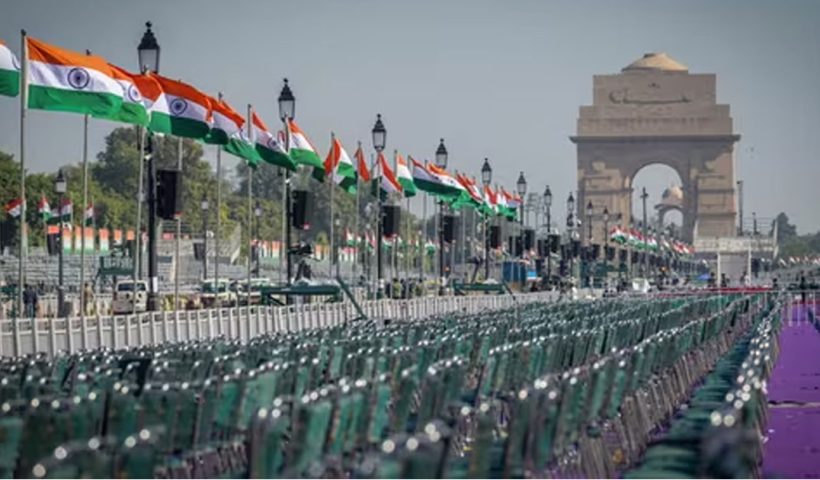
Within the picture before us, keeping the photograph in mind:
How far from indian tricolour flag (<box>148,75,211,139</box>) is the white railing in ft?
9.90

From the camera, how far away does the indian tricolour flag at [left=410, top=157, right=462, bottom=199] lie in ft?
210

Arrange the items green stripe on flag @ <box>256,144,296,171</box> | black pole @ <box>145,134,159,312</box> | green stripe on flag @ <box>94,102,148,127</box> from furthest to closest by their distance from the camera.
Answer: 1. green stripe on flag @ <box>256,144,296,171</box>
2. green stripe on flag @ <box>94,102,148,127</box>
3. black pole @ <box>145,134,159,312</box>

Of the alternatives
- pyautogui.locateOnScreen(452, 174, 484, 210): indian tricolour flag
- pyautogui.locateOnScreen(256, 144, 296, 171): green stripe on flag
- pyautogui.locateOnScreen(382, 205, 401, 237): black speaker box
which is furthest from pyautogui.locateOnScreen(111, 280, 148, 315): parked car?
pyautogui.locateOnScreen(452, 174, 484, 210): indian tricolour flag

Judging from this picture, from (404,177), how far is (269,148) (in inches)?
692

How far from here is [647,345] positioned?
1964 centimetres

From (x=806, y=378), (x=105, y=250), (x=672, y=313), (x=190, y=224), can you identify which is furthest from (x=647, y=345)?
(x=190, y=224)

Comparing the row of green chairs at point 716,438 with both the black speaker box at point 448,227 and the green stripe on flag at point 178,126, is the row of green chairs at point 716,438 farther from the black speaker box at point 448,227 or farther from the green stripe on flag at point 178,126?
the black speaker box at point 448,227

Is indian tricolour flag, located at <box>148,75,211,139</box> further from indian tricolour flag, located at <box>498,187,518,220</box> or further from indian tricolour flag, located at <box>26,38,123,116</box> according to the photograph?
indian tricolour flag, located at <box>498,187,518,220</box>

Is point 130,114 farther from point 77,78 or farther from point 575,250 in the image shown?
point 575,250

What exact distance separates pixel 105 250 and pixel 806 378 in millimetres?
74520

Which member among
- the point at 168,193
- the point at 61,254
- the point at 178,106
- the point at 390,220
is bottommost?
the point at 61,254

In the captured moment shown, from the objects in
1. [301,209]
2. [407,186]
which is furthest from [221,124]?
[407,186]

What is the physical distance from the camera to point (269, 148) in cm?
4509

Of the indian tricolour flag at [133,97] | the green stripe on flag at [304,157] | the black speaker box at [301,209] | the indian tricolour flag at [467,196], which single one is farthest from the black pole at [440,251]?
the indian tricolour flag at [133,97]
